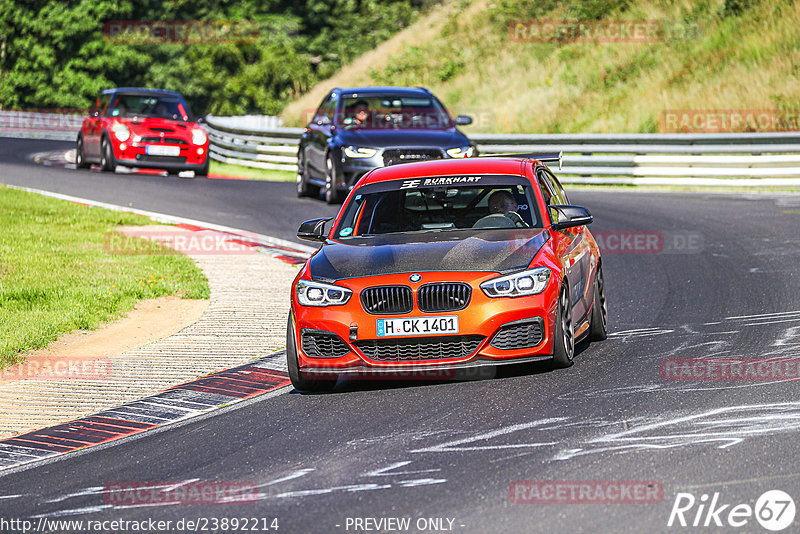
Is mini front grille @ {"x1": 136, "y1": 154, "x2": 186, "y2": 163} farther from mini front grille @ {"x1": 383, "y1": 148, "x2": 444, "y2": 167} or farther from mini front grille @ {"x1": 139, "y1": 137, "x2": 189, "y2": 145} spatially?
mini front grille @ {"x1": 383, "y1": 148, "x2": 444, "y2": 167}

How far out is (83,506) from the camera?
6.33 m

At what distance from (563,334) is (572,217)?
1.23 meters

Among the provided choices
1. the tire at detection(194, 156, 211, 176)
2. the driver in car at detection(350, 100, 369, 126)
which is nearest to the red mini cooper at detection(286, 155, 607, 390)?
the driver in car at detection(350, 100, 369, 126)

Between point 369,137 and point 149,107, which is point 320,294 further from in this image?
point 149,107

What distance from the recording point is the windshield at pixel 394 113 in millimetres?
20828

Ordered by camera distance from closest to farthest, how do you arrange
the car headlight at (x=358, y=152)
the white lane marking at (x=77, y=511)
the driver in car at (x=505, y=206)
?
the white lane marking at (x=77, y=511)
the driver in car at (x=505, y=206)
the car headlight at (x=358, y=152)

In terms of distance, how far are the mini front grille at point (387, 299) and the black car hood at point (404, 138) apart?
10.9 meters

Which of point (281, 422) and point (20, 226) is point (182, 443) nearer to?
point (281, 422)

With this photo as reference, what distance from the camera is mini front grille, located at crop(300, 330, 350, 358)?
8625 mm

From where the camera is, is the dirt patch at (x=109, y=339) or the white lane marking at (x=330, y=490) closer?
the white lane marking at (x=330, y=490)

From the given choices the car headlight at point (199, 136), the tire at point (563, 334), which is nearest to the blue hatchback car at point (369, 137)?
the car headlight at point (199, 136)

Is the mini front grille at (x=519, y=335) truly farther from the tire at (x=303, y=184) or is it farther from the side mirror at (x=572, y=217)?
the tire at (x=303, y=184)

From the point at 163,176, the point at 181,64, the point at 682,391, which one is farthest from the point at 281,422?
the point at 181,64

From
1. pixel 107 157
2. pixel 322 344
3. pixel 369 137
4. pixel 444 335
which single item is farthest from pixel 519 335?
pixel 107 157
